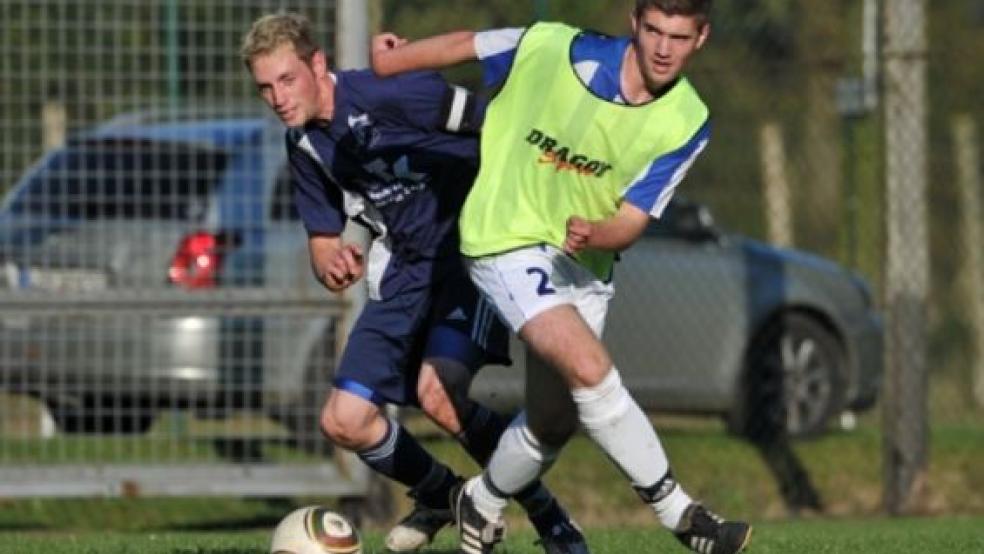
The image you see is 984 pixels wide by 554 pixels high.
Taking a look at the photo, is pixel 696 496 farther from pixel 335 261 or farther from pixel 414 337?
pixel 335 261

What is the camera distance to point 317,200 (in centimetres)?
879

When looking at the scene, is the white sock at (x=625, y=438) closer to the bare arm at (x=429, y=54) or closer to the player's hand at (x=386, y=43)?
the bare arm at (x=429, y=54)

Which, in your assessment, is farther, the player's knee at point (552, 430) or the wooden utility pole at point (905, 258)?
the wooden utility pole at point (905, 258)

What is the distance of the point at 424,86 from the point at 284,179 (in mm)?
4392

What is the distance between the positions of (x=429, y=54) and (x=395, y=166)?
858mm

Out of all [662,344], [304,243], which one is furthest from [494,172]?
[662,344]

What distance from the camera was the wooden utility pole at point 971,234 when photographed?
19.6 m

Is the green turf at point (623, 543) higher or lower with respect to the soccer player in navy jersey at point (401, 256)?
lower

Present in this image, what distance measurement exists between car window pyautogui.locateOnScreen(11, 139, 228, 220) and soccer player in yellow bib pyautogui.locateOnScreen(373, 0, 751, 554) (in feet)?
16.0

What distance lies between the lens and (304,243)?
12883mm

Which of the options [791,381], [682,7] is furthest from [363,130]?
[791,381]

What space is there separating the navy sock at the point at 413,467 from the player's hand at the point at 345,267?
0.71 meters

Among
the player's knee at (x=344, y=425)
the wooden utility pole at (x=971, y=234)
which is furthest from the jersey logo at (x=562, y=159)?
the wooden utility pole at (x=971, y=234)

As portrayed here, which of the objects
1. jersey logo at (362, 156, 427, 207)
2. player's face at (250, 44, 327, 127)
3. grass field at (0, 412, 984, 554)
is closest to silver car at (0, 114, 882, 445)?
grass field at (0, 412, 984, 554)
